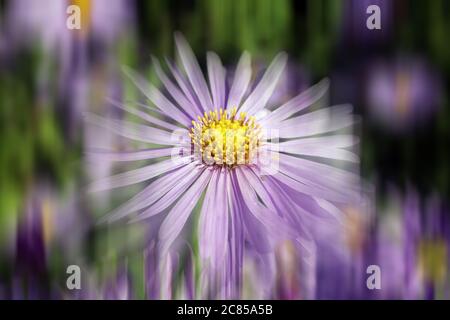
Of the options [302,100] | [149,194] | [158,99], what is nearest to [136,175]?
[149,194]

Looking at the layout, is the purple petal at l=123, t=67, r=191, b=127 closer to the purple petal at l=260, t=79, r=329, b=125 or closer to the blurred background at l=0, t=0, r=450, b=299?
the blurred background at l=0, t=0, r=450, b=299

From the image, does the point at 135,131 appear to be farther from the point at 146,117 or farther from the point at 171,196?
the point at 171,196

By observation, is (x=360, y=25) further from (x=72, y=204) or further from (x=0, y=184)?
(x=0, y=184)

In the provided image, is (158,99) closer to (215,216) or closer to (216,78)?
(216,78)

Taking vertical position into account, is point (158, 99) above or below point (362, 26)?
below

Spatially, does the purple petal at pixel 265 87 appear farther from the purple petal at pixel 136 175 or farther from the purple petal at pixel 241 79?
the purple petal at pixel 136 175

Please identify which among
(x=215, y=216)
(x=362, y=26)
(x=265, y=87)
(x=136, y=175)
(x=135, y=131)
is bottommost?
(x=215, y=216)
